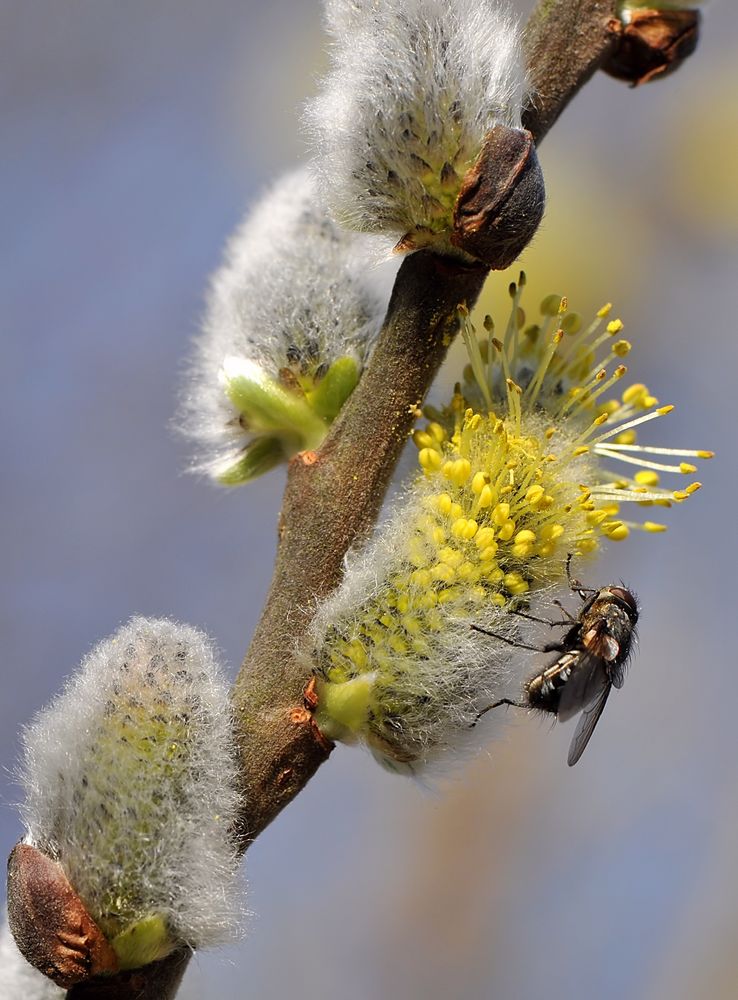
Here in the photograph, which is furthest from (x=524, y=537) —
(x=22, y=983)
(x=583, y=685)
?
(x=22, y=983)

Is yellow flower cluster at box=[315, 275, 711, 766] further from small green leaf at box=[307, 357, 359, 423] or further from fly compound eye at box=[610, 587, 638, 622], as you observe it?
fly compound eye at box=[610, 587, 638, 622]

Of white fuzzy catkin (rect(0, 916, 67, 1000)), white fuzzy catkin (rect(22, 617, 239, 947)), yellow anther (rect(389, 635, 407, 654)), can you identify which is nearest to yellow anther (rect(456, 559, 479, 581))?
yellow anther (rect(389, 635, 407, 654))

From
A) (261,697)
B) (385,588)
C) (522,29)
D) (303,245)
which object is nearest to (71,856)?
(261,697)

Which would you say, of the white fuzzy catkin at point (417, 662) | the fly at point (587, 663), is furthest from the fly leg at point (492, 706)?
the fly at point (587, 663)

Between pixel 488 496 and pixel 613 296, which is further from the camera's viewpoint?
pixel 613 296

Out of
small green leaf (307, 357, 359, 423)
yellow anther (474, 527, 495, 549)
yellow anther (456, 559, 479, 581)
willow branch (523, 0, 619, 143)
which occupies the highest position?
willow branch (523, 0, 619, 143)

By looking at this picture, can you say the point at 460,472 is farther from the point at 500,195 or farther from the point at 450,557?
the point at 500,195

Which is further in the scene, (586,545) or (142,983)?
(586,545)

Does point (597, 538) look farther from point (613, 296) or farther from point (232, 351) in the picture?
point (613, 296)
